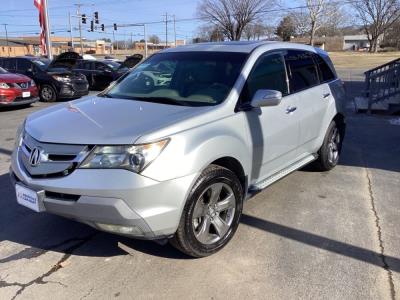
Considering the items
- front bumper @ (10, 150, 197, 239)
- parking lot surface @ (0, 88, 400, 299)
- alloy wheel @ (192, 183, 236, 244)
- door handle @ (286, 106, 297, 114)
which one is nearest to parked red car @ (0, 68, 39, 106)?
parking lot surface @ (0, 88, 400, 299)

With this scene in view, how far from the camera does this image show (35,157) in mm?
3486

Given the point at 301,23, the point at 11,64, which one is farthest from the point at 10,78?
the point at 301,23

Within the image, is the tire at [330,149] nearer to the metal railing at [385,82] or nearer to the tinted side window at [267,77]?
the tinted side window at [267,77]

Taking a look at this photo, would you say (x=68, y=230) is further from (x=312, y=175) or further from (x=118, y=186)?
(x=312, y=175)

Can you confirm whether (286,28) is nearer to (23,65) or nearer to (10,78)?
(23,65)

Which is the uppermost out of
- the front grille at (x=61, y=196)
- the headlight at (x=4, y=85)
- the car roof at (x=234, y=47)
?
the car roof at (x=234, y=47)

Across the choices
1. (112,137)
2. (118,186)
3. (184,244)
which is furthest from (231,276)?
(112,137)

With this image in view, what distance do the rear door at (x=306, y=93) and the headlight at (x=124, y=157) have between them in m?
2.30

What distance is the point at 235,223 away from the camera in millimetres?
3990

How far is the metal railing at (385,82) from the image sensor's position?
11.8 metres

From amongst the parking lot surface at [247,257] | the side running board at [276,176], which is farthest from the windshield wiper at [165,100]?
the parking lot surface at [247,257]

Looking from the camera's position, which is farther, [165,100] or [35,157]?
[165,100]

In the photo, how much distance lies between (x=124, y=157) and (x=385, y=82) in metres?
11.0

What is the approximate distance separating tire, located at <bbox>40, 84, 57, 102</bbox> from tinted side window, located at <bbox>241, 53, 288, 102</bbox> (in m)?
11.7
